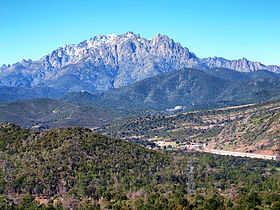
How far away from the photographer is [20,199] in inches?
3189

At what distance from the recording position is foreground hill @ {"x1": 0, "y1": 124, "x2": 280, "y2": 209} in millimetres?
77750

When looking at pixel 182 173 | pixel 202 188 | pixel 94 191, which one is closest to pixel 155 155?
pixel 182 173

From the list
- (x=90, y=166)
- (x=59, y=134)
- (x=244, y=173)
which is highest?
(x=59, y=134)

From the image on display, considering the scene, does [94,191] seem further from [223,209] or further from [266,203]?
[266,203]

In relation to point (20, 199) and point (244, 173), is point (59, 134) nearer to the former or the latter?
point (20, 199)

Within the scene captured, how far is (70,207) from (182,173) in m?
51.5

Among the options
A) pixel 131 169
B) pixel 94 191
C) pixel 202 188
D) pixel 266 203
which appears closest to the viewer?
pixel 266 203

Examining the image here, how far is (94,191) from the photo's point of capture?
92.5 meters

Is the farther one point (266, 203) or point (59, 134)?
point (59, 134)

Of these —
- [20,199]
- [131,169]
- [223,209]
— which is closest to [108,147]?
[131,169]

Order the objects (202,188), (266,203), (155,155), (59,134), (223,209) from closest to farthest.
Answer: (223,209) → (266,203) → (202,188) → (59,134) → (155,155)

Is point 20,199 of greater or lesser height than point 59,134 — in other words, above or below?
below

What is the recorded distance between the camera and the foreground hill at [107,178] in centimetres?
7775

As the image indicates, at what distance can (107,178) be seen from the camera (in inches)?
4090
